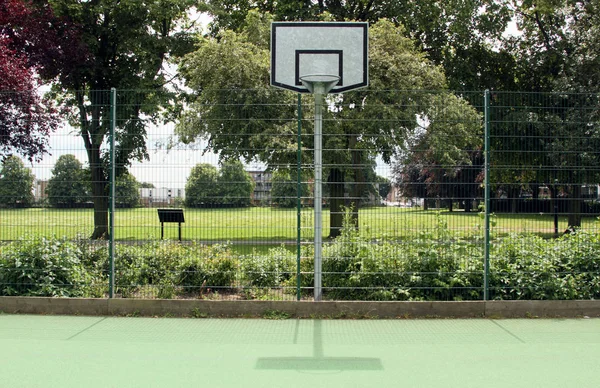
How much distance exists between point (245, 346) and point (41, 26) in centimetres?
1311

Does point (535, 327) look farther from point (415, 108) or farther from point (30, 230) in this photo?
point (30, 230)

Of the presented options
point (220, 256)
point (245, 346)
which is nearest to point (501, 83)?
point (220, 256)

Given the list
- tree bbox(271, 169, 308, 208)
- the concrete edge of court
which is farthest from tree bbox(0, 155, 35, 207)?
tree bbox(271, 169, 308, 208)

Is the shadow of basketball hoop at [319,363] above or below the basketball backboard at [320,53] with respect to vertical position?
below

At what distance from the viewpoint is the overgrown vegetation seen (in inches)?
266

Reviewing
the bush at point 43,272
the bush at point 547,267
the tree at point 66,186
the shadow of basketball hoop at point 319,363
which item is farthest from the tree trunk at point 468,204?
the tree at point 66,186

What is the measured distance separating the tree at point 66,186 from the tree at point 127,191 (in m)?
0.58

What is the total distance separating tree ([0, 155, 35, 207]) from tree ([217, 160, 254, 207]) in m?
2.66

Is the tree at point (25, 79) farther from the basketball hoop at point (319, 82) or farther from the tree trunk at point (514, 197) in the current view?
the tree trunk at point (514, 197)

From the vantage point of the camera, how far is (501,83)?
20.2 meters

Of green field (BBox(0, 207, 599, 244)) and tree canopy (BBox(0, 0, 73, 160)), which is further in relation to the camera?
tree canopy (BBox(0, 0, 73, 160))

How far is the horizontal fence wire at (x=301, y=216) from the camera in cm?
668

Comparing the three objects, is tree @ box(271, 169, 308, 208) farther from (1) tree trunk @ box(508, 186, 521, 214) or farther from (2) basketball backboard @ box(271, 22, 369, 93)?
(1) tree trunk @ box(508, 186, 521, 214)

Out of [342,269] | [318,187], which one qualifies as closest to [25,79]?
A: [318,187]
